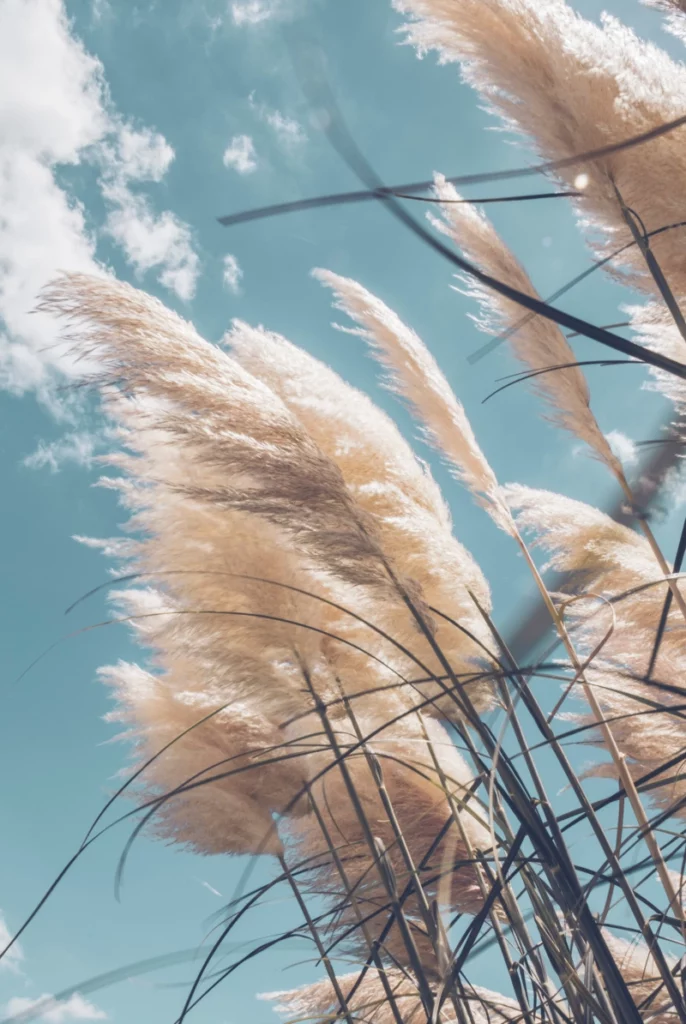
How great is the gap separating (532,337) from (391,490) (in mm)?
521

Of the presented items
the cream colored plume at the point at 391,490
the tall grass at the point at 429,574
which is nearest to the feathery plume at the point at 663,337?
the tall grass at the point at 429,574

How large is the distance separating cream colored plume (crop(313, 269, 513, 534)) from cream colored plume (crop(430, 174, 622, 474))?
0.21 metres

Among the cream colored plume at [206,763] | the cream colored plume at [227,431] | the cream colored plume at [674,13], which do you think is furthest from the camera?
the cream colored plume at [206,763]

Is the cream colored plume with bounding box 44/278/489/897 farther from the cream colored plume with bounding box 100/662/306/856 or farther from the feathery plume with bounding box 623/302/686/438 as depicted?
the feathery plume with bounding box 623/302/686/438

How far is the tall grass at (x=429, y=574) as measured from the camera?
1464 millimetres

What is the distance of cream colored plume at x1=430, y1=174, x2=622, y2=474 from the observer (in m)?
1.91

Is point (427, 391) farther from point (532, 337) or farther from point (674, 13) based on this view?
point (674, 13)

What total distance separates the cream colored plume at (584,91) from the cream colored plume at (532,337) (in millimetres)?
300

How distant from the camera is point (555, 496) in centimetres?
253

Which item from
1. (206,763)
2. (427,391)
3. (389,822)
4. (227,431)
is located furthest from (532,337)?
(206,763)

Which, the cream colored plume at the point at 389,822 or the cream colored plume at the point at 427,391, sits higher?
the cream colored plume at the point at 427,391

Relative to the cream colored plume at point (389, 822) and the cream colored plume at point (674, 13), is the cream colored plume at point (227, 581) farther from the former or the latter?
the cream colored plume at point (674, 13)

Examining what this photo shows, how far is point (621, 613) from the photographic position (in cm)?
227

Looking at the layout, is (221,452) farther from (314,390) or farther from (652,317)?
(652,317)
